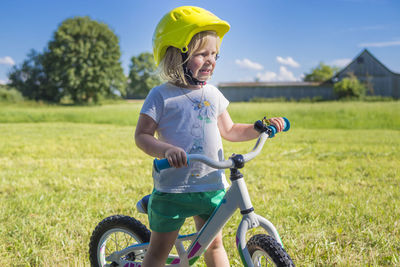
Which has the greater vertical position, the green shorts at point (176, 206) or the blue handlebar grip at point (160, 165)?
the blue handlebar grip at point (160, 165)

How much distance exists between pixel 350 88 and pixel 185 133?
43.2 meters

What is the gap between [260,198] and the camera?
4.36 m

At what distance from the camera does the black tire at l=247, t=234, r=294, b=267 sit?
1.66 metres

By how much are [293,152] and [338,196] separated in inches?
145

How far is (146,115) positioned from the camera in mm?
2016

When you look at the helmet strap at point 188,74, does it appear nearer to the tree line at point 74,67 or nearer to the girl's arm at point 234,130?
the girl's arm at point 234,130

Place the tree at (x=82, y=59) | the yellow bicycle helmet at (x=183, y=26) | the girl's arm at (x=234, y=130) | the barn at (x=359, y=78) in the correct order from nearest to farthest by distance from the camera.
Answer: the yellow bicycle helmet at (x=183, y=26), the girl's arm at (x=234, y=130), the barn at (x=359, y=78), the tree at (x=82, y=59)

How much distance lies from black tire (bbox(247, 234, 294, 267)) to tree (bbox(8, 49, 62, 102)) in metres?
51.4

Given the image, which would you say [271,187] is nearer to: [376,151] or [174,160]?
[174,160]

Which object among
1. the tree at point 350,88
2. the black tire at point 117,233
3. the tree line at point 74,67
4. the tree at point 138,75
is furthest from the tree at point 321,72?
the black tire at point 117,233

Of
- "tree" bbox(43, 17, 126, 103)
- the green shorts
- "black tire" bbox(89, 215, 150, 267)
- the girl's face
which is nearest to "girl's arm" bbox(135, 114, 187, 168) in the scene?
the green shorts

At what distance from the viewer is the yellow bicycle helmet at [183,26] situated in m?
1.94

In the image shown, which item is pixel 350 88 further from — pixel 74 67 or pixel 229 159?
pixel 229 159

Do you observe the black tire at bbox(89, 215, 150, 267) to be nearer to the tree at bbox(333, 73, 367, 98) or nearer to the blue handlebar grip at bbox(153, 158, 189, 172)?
the blue handlebar grip at bbox(153, 158, 189, 172)
